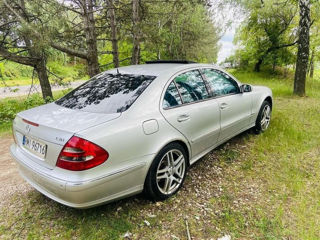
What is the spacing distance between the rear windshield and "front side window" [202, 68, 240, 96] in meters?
1.02

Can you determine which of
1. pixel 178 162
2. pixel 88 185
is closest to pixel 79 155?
pixel 88 185

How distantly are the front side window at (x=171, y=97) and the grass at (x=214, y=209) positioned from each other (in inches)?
43.0

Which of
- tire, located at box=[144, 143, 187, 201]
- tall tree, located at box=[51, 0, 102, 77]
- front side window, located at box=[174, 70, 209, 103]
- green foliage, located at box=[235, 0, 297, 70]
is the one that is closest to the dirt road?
tire, located at box=[144, 143, 187, 201]

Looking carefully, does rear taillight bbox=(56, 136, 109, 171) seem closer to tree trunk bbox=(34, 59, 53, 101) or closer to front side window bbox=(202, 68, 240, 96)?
front side window bbox=(202, 68, 240, 96)

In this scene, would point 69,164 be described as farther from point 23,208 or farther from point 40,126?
point 23,208

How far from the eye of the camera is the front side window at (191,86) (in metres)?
2.80

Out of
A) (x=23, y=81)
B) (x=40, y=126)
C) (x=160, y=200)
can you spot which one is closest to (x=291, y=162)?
(x=160, y=200)

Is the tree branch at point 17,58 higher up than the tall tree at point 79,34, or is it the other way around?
the tall tree at point 79,34

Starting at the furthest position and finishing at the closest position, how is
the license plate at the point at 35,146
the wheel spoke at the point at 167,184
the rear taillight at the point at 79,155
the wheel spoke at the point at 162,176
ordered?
the wheel spoke at the point at 167,184 → the wheel spoke at the point at 162,176 → the license plate at the point at 35,146 → the rear taillight at the point at 79,155

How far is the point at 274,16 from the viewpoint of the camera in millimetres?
11672

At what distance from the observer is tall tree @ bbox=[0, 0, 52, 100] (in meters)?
4.93

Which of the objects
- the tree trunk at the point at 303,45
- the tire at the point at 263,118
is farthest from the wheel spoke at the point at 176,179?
the tree trunk at the point at 303,45

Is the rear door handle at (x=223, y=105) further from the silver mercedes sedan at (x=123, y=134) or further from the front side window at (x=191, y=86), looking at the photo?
the front side window at (x=191, y=86)

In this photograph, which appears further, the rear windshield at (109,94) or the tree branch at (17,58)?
the tree branch at (17,58)
